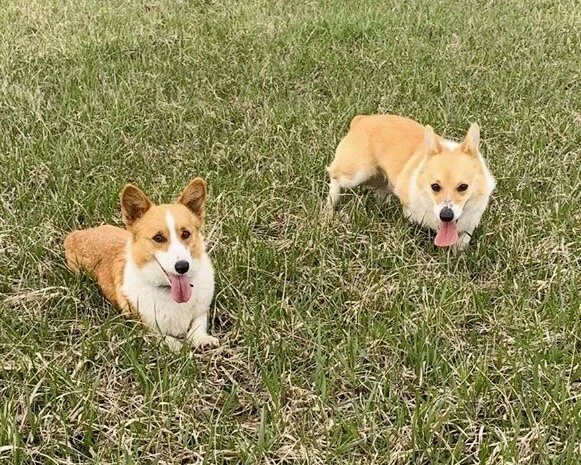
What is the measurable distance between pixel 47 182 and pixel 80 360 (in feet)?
6.55

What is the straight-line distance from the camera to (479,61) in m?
7.30

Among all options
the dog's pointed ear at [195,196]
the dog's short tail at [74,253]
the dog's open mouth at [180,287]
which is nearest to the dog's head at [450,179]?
the dog's pointed ear at [195,196]

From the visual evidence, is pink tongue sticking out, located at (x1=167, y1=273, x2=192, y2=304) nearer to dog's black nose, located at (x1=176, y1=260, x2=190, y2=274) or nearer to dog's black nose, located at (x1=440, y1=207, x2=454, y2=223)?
dog's black nose, located at (x1=176, y1=260, x2=190, y2=274)

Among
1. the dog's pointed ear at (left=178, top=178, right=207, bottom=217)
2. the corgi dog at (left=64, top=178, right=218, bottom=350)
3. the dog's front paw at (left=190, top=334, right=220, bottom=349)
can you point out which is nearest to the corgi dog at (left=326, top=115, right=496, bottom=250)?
the dog's pointed ear at (left=178, top=178, right=207, bottom=217)

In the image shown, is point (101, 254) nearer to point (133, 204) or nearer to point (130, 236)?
point (130, 236)

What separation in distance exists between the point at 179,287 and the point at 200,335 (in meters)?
0.28

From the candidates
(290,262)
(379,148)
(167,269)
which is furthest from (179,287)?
(379,148)

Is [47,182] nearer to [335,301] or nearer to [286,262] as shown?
[286,262]

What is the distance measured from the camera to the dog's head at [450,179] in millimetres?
4109

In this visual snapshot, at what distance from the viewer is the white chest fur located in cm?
335

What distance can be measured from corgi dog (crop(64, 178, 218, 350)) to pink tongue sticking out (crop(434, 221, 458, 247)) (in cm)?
146

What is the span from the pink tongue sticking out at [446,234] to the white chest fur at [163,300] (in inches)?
60.0

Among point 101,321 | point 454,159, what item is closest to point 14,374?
point 101,321

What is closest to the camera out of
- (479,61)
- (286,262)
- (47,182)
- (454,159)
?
(286,262)
